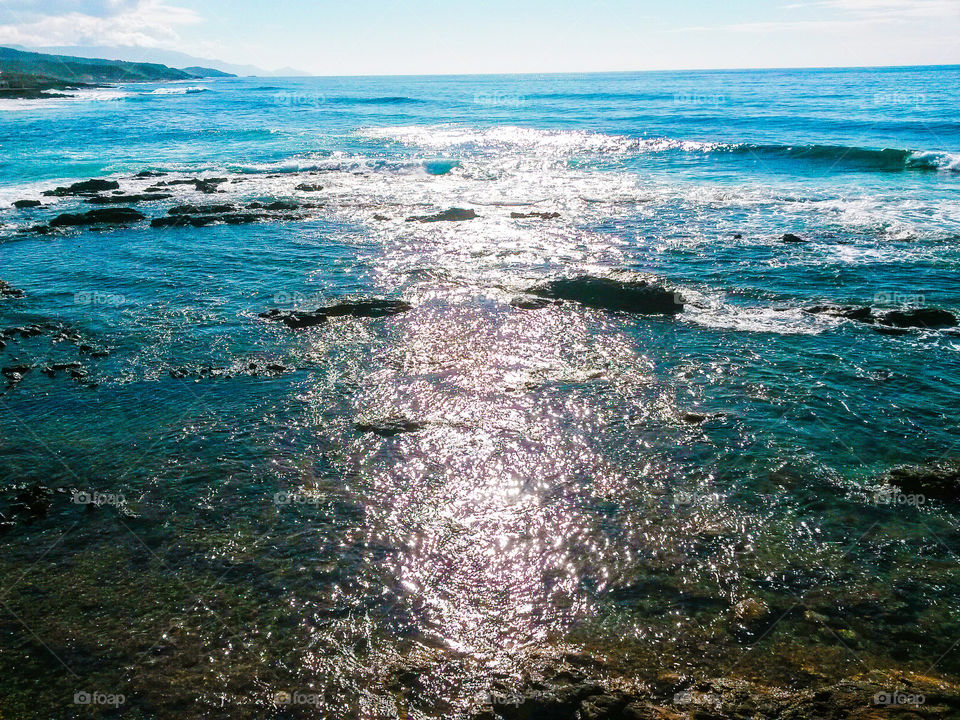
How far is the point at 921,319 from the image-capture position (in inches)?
553

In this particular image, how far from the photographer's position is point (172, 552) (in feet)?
24.4

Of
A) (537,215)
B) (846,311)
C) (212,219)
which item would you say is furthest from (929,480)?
(212,219)

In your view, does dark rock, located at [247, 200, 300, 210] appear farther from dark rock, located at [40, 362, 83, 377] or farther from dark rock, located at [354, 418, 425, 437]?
dark rock, located at [354, 418, 425, 437]

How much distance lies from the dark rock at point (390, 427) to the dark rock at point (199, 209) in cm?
2014

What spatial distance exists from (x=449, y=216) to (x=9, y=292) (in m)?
15.2

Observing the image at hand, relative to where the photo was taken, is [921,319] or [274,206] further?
[274,206]

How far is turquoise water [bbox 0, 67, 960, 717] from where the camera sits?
616 cm

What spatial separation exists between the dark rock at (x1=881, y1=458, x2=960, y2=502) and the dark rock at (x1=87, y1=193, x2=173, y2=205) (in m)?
31.3

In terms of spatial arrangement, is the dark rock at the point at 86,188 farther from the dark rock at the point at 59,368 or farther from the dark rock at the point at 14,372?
the dark rock at the point at 59,368

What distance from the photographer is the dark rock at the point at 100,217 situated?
24.1 m

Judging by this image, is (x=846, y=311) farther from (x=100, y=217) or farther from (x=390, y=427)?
(x=100, y=217)

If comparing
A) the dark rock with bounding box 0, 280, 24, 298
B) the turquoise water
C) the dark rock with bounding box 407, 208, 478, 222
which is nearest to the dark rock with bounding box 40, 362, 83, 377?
the turquoise water

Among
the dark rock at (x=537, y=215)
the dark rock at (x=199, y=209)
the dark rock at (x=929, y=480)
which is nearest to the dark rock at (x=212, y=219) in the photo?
the dark rock at (x=199, y=209)

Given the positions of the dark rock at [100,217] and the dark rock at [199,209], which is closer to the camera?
the dark rock at [100,217]
